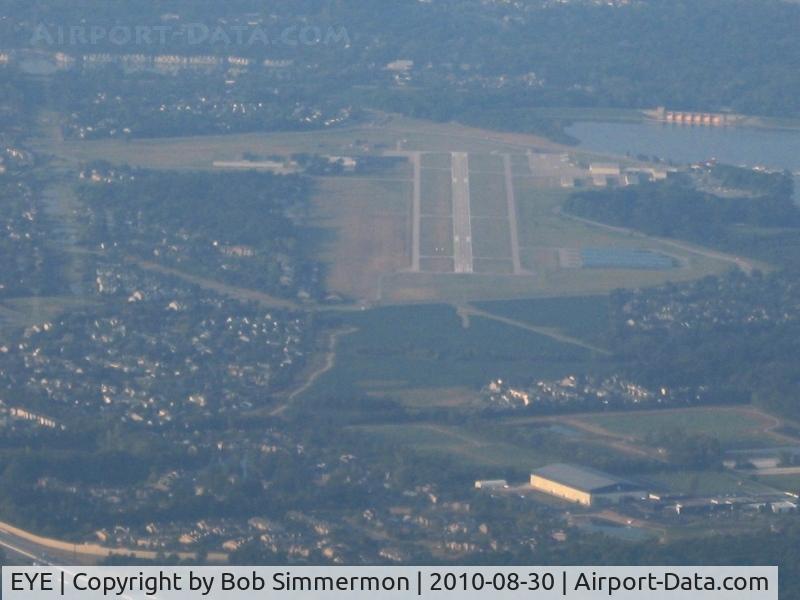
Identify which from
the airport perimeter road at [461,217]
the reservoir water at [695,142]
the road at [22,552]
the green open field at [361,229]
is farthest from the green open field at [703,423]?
the reservoir water at [695,142]

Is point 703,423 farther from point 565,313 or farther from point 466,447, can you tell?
point 565,313

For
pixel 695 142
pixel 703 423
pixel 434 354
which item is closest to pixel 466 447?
pixel 703 423

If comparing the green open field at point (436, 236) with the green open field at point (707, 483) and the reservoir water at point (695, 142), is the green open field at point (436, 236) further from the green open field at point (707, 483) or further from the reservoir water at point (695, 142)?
the green open field at point (707, 483)

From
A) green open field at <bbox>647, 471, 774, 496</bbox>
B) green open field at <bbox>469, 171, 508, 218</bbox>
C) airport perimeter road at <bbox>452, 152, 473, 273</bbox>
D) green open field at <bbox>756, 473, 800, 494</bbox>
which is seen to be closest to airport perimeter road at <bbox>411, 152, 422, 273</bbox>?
airport perimeter road at <bbox>452, 152, 473, 273</bbox>

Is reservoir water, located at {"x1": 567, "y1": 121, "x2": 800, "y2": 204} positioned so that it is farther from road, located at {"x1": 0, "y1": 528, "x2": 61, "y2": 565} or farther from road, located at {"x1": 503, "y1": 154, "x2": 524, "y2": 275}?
road, located at {"x1": 0, "y1": 528, "x2": 61, "y2": 565}
